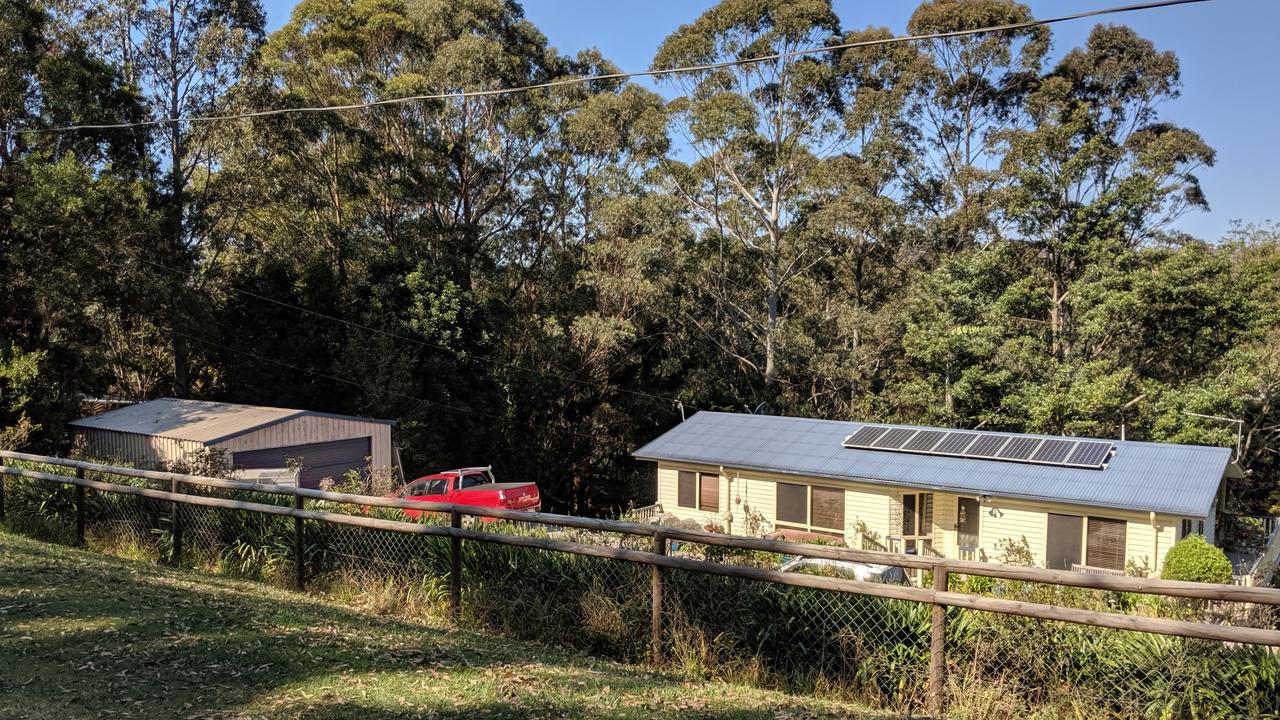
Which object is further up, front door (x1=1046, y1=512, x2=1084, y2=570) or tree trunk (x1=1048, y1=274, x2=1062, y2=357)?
tree trunk (x1=1048, y1=274, x2=1062, y2=357)

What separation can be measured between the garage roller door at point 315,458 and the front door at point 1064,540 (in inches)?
625

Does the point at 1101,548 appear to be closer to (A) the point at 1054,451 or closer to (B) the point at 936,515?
(A) the point at 1054,451

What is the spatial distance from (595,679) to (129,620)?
3658mm

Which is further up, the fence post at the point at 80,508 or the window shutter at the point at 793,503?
the fence post at the point at 80,508

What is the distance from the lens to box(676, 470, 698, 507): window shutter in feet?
73.3

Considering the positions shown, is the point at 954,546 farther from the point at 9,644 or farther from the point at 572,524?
the point at 9,644

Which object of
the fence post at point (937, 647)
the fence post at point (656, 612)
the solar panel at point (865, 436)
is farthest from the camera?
the solar panel at point (865, 436)

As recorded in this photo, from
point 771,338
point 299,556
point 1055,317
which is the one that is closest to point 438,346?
point 771,338

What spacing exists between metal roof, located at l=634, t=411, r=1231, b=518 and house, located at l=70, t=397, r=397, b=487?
7.53m

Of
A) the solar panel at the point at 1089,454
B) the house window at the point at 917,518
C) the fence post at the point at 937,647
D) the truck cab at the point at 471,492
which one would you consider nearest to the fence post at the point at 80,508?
the truck cab at the point at 471,492

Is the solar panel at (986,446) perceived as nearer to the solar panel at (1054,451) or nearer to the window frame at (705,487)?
the solar panel at (1054,451)

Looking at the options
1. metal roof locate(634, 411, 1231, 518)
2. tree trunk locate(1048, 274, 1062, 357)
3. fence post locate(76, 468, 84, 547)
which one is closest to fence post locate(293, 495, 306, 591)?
fence post locate(76, 468, 84, 547)

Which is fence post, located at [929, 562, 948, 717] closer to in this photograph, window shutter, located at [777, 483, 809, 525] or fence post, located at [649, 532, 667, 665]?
fence post, located at [649, 532, 667, 665]

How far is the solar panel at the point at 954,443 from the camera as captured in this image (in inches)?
768
